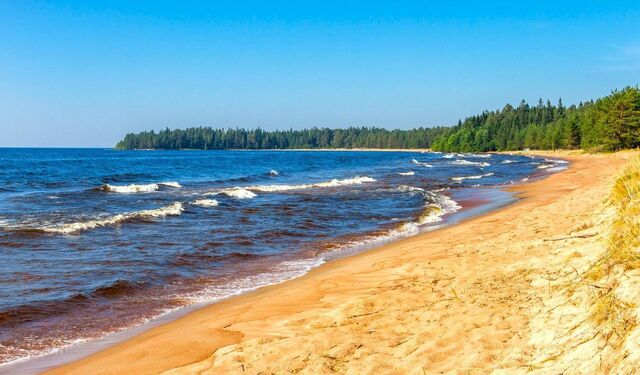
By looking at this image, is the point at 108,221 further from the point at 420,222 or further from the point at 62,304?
the point at 420,222

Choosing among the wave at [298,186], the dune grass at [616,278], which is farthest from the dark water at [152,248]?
the dune grass at [616,278]

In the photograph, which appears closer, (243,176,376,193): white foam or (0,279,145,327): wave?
(0,279,145,327): wave

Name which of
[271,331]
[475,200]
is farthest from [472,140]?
[271,331]

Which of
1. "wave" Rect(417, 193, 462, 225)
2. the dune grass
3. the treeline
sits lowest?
"wave" Rect(417, 193, 462, 225)

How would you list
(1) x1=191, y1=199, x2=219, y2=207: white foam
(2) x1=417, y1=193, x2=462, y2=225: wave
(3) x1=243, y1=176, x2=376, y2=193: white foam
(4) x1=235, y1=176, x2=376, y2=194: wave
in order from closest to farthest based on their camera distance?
1. (2) x1=417, y1=193, x2=462, y2=225: wave
2. (1) x1=191, y1=199, x2=219, y2=207: white foam
3. (4) x1=235, y1=176, x2=376, y2=194: wave
4. (3) x1=243, y1=176, x2=376, y2=193: white foam

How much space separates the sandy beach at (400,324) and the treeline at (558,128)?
71862 mm

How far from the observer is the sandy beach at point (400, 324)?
17.1 ft

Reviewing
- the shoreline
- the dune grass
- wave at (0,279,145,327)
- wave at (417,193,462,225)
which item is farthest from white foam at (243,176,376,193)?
the dune grass

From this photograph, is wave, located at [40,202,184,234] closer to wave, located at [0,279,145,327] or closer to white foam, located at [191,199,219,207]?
white foam, located at [191,199,219,207]

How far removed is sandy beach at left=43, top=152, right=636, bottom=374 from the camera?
205 inches

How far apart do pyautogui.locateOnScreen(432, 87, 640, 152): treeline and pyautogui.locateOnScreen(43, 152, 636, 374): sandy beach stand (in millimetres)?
71862

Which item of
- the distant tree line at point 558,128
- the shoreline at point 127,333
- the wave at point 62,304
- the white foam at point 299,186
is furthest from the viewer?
the distant tree line at point 558,128

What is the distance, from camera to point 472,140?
159 meters

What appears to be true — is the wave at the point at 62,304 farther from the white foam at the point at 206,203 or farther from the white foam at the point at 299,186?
the white foam at the point at 299,186
